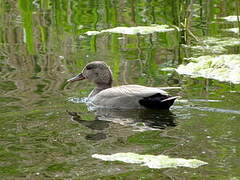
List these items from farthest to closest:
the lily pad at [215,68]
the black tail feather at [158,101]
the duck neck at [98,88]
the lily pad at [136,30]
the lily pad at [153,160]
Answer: the lily pad at [136,30] < the lily pad at [215,68] < the duck neck at [98,88] < the black tail feather at [158,101] < the lily pad at [153,160]

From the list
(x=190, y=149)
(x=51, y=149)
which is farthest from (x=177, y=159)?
(x=51, y=149)

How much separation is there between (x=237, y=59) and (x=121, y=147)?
404 cm

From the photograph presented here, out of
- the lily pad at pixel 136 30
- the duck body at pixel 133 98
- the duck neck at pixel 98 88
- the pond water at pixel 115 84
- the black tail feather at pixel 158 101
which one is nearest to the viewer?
the pond water at pixel 115 84

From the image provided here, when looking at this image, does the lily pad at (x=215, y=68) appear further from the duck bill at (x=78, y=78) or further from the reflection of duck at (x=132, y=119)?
the reflection of duck at (x=132, y=119)

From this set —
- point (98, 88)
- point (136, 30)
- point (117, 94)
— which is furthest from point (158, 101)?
point (136, 30)

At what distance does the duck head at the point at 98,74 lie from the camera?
33.8 feet

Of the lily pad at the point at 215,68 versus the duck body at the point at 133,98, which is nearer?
→ the duck body at the point at 133,98

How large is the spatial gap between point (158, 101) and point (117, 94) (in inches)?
28.0

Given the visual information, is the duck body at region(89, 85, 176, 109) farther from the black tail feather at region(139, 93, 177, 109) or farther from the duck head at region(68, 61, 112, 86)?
the duck head at region(68, 61, 112, 86)

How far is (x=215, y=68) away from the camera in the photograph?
1055 cm

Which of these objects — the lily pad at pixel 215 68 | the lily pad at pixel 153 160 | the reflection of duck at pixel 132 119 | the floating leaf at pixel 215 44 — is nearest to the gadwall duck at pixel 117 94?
the reflection of duck at pixel 132 119

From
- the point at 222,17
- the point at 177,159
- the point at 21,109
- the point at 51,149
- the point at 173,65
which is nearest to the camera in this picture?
the point at 177,159

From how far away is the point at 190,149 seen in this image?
6945 millimetres

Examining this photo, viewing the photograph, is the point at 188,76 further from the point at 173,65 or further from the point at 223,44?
the point at 223,44
